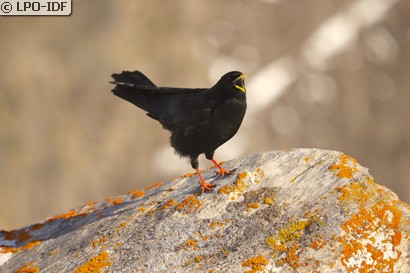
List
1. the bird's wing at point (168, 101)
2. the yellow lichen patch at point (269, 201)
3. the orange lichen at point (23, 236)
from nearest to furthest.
→ the yellow lichen patch at point (269, 201) < the bird's wing at point (168, 101) < the orange lichen at point (23, 236)

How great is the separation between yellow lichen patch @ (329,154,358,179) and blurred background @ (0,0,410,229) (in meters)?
45.7

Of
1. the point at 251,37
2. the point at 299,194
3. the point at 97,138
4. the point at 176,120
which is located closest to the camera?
the point at 299,194

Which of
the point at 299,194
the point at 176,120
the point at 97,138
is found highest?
the point at 97,138

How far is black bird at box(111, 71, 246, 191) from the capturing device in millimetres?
10930

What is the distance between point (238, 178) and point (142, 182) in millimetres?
57500

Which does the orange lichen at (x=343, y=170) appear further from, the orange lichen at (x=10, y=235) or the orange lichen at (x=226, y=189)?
the orange lichen at (x=10, y=235)

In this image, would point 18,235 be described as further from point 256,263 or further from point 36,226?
point 256,263

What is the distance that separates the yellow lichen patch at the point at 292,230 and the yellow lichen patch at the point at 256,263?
57cm

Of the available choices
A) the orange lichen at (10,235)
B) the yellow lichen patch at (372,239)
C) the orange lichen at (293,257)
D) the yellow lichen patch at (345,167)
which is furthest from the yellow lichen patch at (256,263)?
the orange lichen at (10,235)

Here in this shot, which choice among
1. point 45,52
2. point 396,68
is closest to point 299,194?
point 45,52

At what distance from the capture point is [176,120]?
465 inches

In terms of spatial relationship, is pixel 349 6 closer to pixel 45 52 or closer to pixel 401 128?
pixel 401 128

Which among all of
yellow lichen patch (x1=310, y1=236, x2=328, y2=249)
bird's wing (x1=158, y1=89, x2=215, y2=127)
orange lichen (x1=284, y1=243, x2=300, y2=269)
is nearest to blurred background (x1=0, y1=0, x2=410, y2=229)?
bird's wing (x1=158, y1=89, x2=215, y2=127)

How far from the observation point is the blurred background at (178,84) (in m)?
57.9
